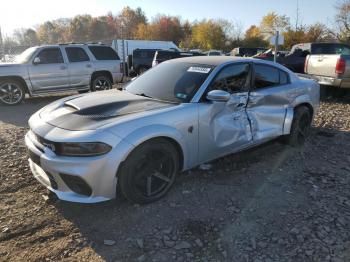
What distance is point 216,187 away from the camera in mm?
4504

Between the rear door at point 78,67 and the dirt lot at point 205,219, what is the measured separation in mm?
6663

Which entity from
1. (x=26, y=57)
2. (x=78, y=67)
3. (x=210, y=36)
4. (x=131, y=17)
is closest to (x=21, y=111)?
(x=26, y=57)

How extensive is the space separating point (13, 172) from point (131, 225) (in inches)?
89.5

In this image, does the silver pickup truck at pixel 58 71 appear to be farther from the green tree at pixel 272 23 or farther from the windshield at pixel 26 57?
the green tree at pixel 272 23

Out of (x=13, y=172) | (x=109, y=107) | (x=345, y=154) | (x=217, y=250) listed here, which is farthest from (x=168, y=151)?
(x=345, y=154)

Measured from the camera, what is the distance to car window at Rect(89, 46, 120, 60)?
1221 cm

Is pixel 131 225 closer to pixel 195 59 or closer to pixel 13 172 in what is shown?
pixel 13 172

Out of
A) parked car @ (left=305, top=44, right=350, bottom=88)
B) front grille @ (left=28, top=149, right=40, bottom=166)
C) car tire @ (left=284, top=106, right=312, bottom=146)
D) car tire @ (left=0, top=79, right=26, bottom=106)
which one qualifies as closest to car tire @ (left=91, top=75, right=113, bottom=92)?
car tire @ (left=0, top=79, right=26, bottom=106)

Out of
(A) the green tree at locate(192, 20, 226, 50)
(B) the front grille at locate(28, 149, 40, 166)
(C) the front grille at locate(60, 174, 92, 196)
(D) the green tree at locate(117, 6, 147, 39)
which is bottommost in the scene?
Answer: (C) the front grille at locate(60, 174, 92, 196)

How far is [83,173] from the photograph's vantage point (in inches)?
137

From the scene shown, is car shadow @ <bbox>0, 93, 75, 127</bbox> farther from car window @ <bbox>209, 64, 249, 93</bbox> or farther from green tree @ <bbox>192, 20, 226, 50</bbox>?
green tree @ <bbox>192, 20, 226, 50</bbox>

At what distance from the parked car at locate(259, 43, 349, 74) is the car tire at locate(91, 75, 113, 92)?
25.3ft

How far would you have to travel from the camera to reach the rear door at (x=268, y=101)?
5.11 meters

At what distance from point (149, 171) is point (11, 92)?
8364 mm
